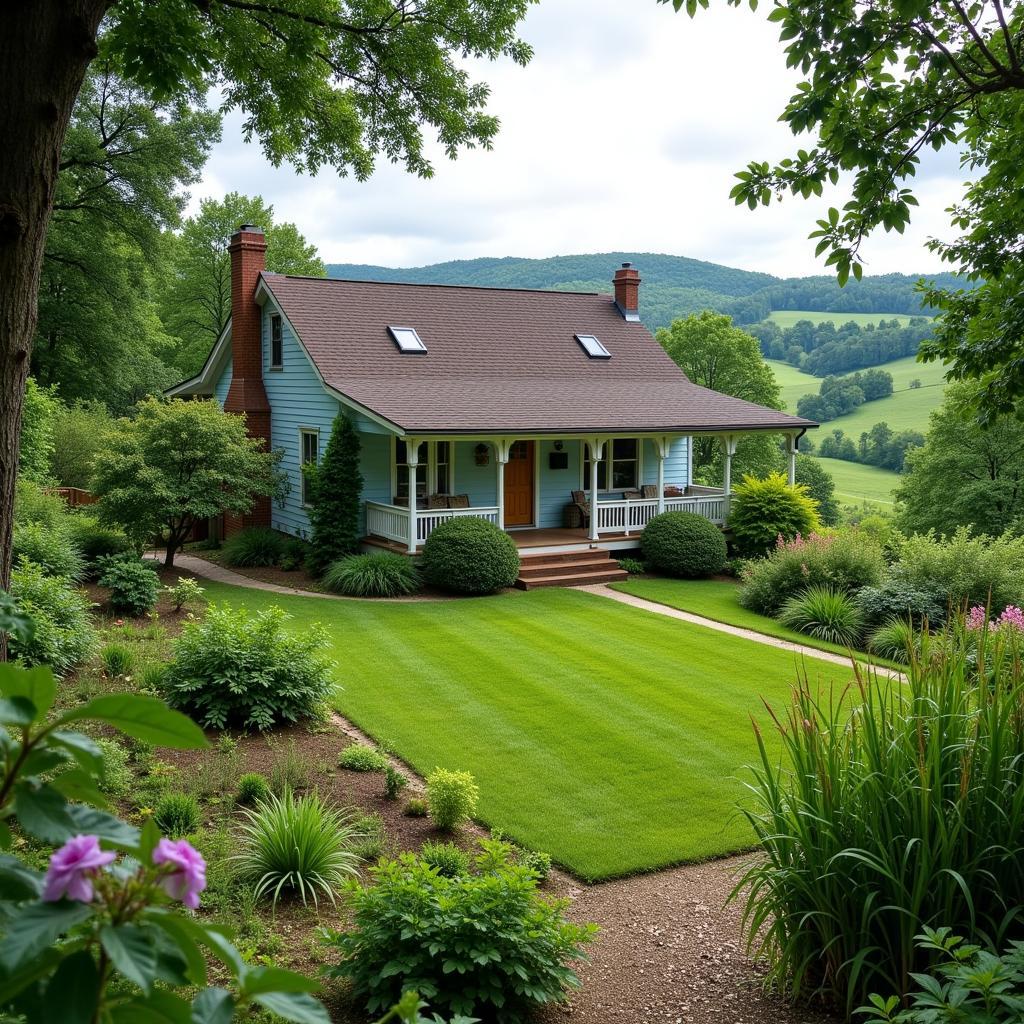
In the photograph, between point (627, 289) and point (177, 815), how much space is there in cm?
2292

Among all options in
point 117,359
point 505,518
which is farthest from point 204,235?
point 505,518

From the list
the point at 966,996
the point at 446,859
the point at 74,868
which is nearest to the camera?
the point at 74,868

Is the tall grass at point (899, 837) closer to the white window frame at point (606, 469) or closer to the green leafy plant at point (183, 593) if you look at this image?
the green leafy plant at point (183, 593)

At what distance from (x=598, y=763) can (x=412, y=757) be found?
189 cm

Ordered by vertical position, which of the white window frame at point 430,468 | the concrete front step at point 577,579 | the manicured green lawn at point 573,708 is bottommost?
the manicured green lawn at point 573,708

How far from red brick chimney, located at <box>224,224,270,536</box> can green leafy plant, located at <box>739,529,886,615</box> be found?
12.4 metres

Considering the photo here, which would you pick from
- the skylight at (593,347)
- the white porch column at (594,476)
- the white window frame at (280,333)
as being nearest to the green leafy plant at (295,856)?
the white porch column at (594,476)

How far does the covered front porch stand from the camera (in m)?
20.5

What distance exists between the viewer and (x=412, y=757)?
9828mm

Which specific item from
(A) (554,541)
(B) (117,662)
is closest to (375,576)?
(A) (554,541)

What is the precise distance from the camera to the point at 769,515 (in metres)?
21.9

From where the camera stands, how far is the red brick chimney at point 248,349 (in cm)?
2375

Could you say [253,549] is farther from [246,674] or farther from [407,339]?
[246,674]

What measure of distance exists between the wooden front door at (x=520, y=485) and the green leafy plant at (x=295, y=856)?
53.4ft
